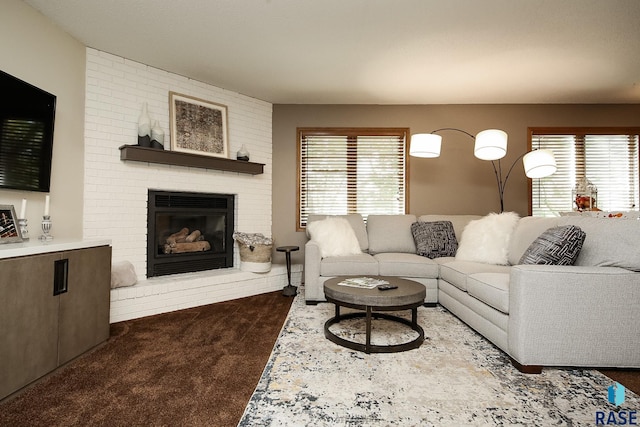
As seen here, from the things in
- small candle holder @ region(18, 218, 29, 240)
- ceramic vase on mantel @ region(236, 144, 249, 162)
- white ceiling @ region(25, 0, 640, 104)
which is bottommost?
small candle holder @ region(18, 218, 29, 240)

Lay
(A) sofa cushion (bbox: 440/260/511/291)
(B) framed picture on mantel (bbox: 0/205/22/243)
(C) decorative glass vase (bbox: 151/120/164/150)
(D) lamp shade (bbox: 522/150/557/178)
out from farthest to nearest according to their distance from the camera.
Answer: (D) lamp shade (bbox: 522/150/557/178)
(C) decorative glass vase (bbox: 151/120/164/150)
(A) sofa cushion (bbox: 440/260/511/291)
(B) framed picture on mantel (bbox: 0/205/22/243)

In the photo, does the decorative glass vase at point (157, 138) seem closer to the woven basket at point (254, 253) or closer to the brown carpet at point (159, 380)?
the woven basket at point (254, 253)

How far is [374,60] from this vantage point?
345cm

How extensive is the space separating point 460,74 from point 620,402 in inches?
125

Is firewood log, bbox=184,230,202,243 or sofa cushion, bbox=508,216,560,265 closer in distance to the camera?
sofa cushion, bbox=508,216,560,265

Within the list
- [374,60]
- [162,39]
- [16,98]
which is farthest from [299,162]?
[16,98]

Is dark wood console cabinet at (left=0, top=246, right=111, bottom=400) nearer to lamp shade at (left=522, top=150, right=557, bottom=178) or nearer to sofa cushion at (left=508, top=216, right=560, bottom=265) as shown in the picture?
sofa cushion at (left=508, top=216, right=560, bottom=265)

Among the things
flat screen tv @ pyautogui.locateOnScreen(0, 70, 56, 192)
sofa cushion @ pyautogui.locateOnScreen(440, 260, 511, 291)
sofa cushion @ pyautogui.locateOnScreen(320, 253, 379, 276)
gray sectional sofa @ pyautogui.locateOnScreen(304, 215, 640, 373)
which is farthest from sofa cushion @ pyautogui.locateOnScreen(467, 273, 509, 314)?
flat screen tv @ pyautogui.locateOnScreen(0, 70, 56, 192)

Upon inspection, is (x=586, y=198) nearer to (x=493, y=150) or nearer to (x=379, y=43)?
(x=493, y=150)

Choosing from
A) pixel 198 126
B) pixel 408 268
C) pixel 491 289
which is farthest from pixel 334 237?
pixel 198 126

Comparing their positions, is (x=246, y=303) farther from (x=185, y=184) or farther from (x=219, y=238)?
(x=185, y=184)

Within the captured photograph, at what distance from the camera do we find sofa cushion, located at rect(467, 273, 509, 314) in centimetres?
222

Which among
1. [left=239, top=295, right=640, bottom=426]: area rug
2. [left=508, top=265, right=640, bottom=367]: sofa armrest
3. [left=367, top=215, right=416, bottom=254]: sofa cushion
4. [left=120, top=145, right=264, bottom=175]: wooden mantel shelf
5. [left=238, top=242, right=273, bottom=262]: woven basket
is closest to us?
[left=239, top=295, right=640, bottom=426]: area rug

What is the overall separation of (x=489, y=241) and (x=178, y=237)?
3.31 m
